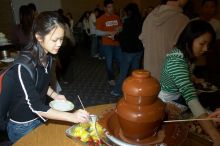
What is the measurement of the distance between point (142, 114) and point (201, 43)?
71 cm

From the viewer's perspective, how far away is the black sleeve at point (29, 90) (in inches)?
49.8

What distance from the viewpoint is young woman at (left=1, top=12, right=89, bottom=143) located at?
127 cm

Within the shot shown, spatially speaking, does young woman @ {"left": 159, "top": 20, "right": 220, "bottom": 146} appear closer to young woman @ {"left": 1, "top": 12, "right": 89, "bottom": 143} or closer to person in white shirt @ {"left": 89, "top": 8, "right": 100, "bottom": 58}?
young woman @ {"left": 1, "top": 12, "right": 89, "bottom": 143}

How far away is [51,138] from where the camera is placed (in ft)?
4.22

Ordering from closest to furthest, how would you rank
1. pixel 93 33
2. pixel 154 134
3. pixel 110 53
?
pixel 154 134 < pixel 110 53 < pixel 93 33

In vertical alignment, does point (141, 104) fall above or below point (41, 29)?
below

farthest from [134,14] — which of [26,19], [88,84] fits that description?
[88,84]

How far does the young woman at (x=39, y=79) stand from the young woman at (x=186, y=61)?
50 cm

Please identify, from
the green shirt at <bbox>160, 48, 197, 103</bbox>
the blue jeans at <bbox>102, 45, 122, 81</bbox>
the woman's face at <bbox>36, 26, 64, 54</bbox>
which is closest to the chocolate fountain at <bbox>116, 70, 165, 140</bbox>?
the green shirt at <bbox>160, 48, 197, 103</bbox>

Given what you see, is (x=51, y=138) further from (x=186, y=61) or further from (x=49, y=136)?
(x=186, y=61)

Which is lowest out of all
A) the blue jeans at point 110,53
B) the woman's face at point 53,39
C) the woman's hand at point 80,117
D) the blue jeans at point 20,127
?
the blue jeans at point 110,53

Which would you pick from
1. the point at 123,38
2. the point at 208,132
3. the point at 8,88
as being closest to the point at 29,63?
the point at 8,88

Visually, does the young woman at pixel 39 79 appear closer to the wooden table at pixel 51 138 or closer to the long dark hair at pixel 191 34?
the wooden table at pixel 51 138

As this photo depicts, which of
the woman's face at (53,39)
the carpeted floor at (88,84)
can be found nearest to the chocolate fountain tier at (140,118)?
the woman's face at (53,39)
